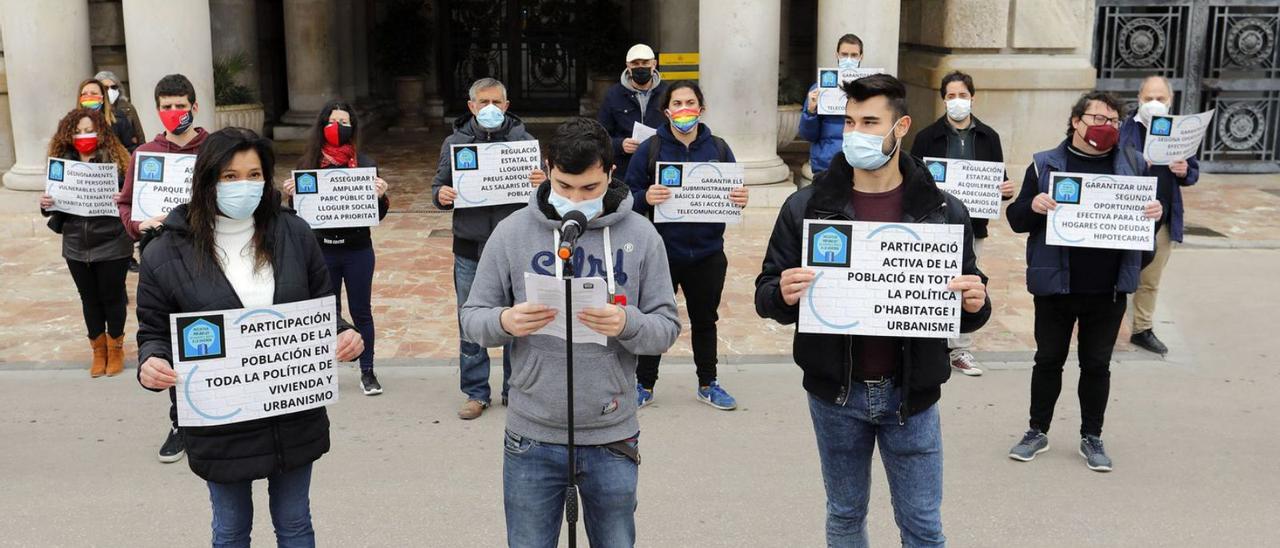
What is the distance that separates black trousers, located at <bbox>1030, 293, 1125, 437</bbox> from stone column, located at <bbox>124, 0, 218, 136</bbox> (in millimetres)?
9533

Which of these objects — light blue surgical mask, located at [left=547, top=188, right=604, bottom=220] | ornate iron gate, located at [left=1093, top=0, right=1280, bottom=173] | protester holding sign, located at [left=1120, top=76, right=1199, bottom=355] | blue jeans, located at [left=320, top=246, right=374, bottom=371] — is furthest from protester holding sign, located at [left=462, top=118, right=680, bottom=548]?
ornate iron gate, located at [left=1093, top=0, right=1280, bottom=173]

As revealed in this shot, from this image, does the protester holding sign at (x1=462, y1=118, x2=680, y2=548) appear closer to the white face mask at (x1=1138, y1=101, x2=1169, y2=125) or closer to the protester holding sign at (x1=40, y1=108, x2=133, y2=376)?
the protester holding sign at (x1=40, y1=108, x2=133, y2=376)

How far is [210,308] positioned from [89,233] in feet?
13.3

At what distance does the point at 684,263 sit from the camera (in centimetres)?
727

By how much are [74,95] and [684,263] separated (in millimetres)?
9146

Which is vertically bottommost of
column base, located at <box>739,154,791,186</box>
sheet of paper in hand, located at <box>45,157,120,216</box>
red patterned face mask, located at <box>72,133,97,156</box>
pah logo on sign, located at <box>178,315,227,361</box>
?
column base, located at <box>739,154,791,186</box>

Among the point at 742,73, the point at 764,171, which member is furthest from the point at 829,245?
the point at 764,171

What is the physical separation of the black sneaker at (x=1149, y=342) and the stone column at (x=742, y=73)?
5.38m

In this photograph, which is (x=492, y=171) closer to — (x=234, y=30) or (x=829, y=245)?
(x=829, y=245)

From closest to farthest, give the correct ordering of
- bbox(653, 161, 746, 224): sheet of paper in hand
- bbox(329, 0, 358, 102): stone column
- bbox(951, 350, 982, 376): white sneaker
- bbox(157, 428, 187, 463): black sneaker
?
bbox(157, 428, 187, 463): black sneaker, bbox(653, 161, 746, 224): sheet of paper in hand, bbox(951, 350, 982, 376): white sneaker, bbox(329, 0, 358, 102): stone column

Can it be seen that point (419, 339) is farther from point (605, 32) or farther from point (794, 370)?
point (605, 32)

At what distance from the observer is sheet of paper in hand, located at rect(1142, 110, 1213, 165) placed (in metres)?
7.42

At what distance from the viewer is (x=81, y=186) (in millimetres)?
7590

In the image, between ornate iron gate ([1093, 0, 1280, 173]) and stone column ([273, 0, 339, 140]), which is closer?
ornate iron gate ([1093, 0, 1280, 173])
